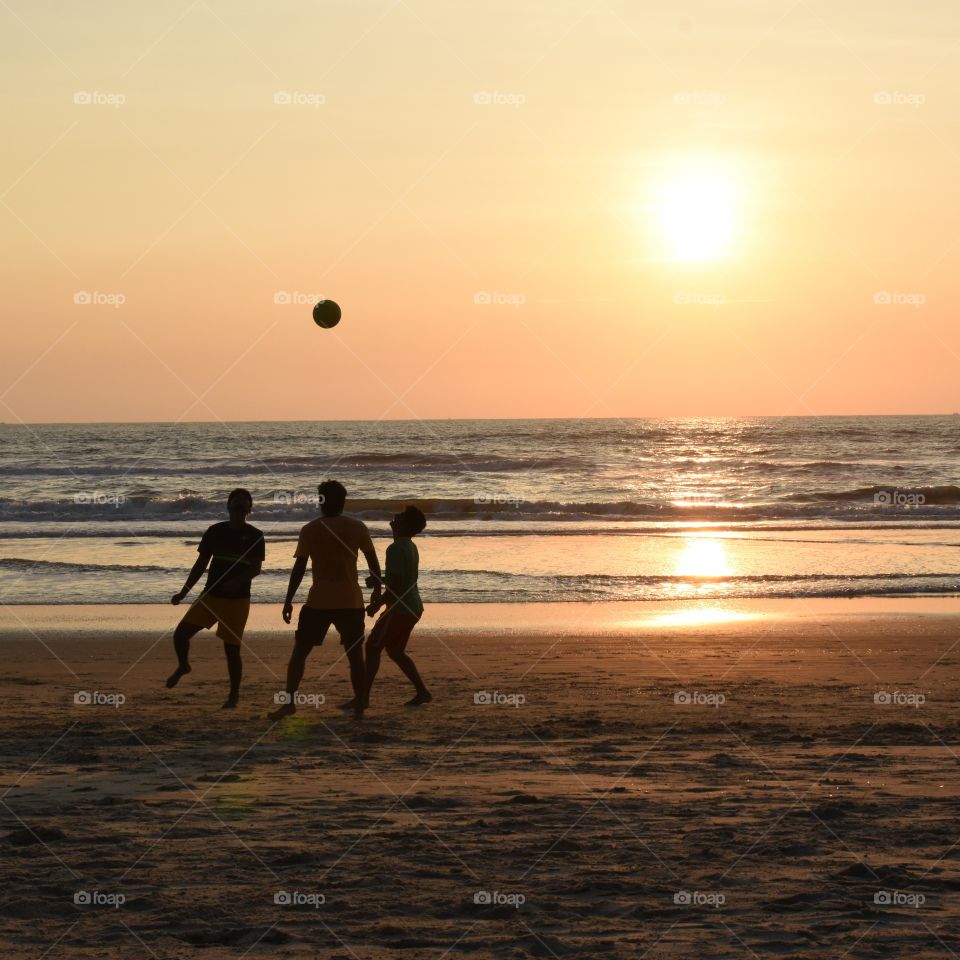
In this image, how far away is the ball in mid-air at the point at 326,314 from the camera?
13.4m

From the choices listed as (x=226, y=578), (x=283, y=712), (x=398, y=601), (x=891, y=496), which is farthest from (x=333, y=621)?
(x=891, y=496)

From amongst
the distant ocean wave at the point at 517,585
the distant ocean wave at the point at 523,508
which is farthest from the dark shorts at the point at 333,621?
the distant ocean wave at the point at 523,508

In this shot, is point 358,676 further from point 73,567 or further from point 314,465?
point 314,465

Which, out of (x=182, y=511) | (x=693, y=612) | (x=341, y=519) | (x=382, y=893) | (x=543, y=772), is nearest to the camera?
(x=382, y=893)

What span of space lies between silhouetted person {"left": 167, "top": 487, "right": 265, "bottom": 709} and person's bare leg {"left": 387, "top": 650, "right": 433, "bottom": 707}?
1.18 metres

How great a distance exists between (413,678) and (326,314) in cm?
518

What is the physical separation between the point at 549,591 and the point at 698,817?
11501 millimetres

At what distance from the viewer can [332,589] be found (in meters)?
8.95

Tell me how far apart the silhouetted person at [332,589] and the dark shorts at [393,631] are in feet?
1.25

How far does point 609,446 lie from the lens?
68688 mm

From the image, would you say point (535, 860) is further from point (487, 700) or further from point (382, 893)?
point (487, 700)

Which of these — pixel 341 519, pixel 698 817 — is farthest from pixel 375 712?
pixel 698 817

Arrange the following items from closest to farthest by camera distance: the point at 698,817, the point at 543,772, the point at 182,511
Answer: the point at 698,817
the point at 543,772
the point at 182,511

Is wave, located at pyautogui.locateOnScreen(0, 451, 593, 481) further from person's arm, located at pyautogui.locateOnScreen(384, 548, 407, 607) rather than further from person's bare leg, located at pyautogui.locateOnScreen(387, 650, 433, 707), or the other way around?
person's arm, located at pyautogui.locateOnScreen(384, 548, 407, 607)
